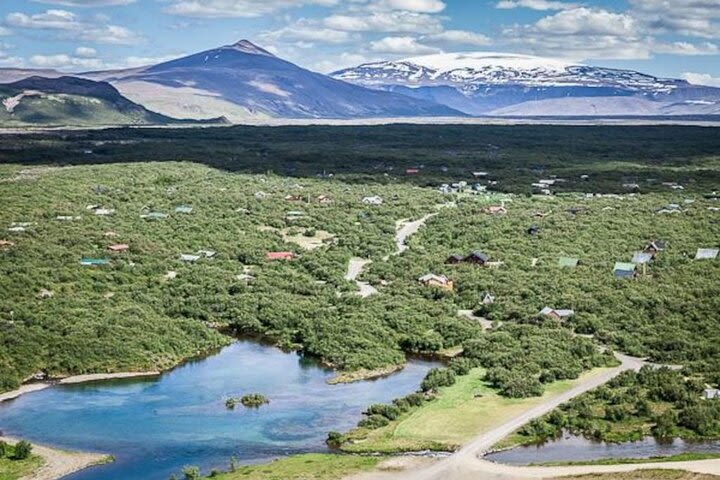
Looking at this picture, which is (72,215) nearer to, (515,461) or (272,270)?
(272,270)

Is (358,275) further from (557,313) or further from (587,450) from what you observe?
(587,450)

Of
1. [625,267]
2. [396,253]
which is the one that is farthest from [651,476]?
[396,253]

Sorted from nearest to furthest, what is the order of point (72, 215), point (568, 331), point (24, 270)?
point (568, 331), point (24, 270), point (72, 215)

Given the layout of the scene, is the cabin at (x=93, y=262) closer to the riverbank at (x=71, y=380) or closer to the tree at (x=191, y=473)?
the riverbank at (x=71, y=380)

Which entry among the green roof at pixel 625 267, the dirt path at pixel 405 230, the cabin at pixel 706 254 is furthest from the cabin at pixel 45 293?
the cabin at pixel 706 254

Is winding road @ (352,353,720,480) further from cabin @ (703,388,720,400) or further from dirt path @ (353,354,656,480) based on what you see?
cabin @ (703,388,720,400)

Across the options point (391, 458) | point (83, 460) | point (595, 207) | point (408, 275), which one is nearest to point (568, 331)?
point (408, 275)
